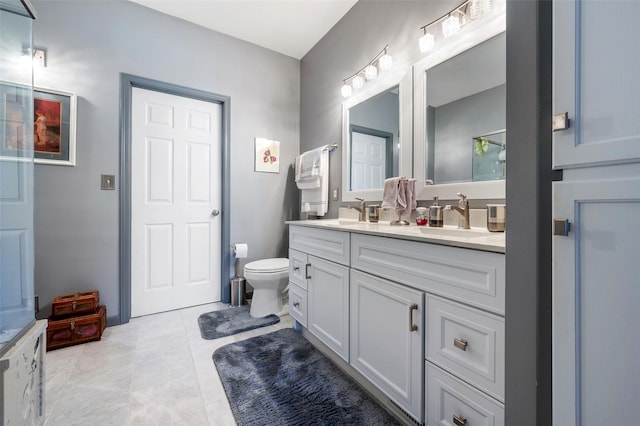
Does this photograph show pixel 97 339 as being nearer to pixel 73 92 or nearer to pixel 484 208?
pixel 73 92

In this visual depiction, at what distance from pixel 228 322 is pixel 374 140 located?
1.85m

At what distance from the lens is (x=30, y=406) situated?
89 centimetres

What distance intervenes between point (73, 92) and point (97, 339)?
5.86 ft

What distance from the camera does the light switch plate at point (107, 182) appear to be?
2.02 meters

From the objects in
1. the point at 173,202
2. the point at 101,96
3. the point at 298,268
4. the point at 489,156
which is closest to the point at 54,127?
the point at 101,96

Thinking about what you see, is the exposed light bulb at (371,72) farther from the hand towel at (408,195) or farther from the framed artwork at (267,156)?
the framed artwork at (267,156)

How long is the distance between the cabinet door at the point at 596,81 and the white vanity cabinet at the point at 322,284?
0.97 meters

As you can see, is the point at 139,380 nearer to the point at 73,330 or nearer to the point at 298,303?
the point at 73,330

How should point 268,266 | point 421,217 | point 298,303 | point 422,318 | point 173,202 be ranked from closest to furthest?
point 422,318, point 421,217, point 298,303, point 268,266, point 173,202

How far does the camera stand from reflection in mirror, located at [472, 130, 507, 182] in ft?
4.17

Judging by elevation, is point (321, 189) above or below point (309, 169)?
below

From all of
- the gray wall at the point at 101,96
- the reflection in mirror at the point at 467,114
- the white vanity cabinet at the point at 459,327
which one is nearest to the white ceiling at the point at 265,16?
the gray wall at the point at 101,96

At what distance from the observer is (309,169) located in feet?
8.16

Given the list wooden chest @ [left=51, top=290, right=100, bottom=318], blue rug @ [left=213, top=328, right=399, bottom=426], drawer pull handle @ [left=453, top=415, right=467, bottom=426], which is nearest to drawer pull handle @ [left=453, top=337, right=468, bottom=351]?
drawer pull handle @ [left=453, top=415, right=467, bottom=426]
